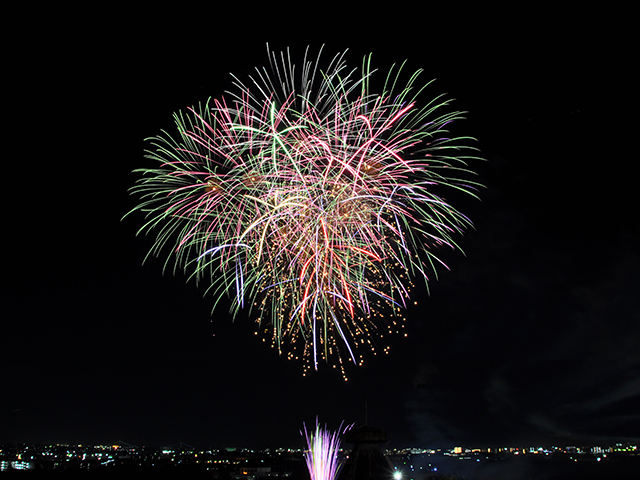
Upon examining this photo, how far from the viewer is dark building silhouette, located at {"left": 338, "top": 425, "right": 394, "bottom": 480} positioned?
1853cm

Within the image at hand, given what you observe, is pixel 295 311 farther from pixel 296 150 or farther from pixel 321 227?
pixel 296 150

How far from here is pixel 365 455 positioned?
1897 centimetres

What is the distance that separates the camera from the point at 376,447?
19.3 metres

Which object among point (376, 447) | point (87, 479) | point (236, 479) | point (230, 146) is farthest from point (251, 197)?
point (236, 479)

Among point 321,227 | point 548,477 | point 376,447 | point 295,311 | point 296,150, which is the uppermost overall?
point 296,150

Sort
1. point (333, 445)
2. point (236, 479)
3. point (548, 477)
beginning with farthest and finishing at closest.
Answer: point (548, 477) → point (236, 479) → point (333, 445)

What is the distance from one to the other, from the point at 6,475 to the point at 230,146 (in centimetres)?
2808

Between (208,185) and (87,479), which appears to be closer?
(208,185)

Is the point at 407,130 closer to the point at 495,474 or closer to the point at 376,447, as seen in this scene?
the point at 376,447

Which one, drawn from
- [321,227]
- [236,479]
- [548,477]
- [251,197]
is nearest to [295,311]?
[321,227]

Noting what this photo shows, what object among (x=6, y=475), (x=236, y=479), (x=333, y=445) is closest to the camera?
(x=333, y=445)

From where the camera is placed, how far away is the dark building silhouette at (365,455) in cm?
1853

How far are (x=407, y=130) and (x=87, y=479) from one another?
29.8 m

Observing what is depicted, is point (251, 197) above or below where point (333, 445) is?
above
